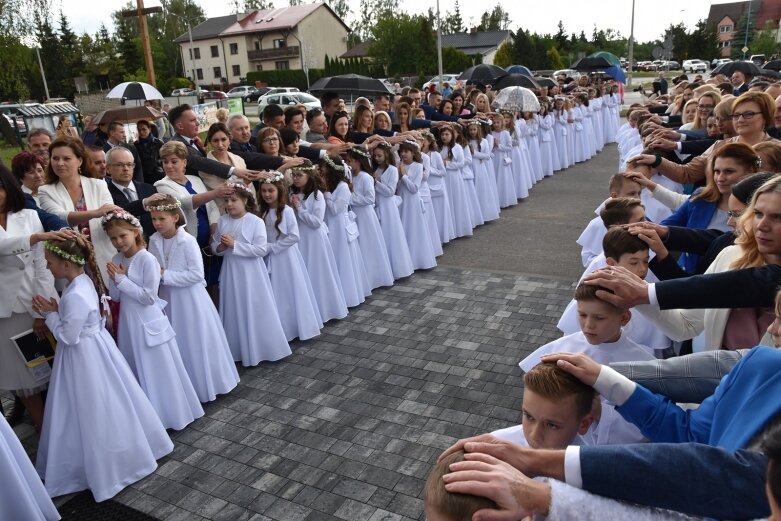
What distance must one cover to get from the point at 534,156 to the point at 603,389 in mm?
13347

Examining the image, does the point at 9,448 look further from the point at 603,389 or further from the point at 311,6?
the point at 311,6

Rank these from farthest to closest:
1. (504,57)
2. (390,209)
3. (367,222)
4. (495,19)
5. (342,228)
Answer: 1. (495,19)
2. (504,57)
3. (390,209)
4. (367,222)
5. (342,228)

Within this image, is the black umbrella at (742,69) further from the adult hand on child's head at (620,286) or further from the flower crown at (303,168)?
the adult hand on child's head at (620,286)

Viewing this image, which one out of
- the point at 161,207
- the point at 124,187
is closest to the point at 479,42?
the point at 124,187

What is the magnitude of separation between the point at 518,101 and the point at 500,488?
12.3 meters

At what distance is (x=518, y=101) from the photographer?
41.9 ft

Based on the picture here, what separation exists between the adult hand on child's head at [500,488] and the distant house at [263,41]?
65.8 m

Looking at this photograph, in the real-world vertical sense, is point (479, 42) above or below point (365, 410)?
above

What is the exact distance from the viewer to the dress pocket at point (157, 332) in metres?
4.48

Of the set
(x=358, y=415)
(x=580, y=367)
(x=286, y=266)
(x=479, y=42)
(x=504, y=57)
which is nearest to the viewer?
(x=580, y=367)

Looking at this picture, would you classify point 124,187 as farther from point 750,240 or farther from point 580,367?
point 750,240

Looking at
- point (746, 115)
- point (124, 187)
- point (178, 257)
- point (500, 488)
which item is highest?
point (746, 115)

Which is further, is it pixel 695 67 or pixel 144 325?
pixel 695 67

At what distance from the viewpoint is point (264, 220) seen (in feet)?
20.2
